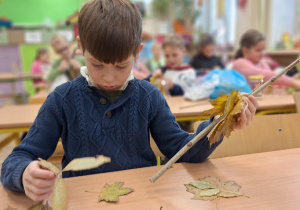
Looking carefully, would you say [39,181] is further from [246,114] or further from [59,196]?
[246,114]

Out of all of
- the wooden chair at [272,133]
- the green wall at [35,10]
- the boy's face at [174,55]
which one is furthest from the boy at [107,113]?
the green wall at [35,10]

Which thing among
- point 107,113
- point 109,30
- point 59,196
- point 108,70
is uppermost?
point 109,30

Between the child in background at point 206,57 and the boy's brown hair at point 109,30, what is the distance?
12.5 ft

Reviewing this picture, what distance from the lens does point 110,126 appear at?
1019 mm

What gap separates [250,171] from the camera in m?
0.93

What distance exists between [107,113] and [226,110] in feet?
1.41

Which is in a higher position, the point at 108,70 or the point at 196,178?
the point at 108,70

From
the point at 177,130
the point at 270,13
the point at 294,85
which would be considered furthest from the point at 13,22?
the point at 177,130

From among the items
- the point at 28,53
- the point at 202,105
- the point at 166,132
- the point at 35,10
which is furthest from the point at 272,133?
the point at 35,10

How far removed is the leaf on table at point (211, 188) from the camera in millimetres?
778

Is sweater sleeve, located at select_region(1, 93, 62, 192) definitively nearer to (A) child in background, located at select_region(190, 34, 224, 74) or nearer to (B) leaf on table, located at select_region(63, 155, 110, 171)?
(B) leaf on table, located at select_region(63, 155, 110, 171)


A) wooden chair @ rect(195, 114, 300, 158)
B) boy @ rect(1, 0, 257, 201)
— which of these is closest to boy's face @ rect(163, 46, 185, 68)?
wooden chair @ rect(195, 114, 300, 158)

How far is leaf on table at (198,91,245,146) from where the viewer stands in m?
0.75

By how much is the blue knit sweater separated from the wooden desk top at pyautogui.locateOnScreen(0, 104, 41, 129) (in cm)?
92
